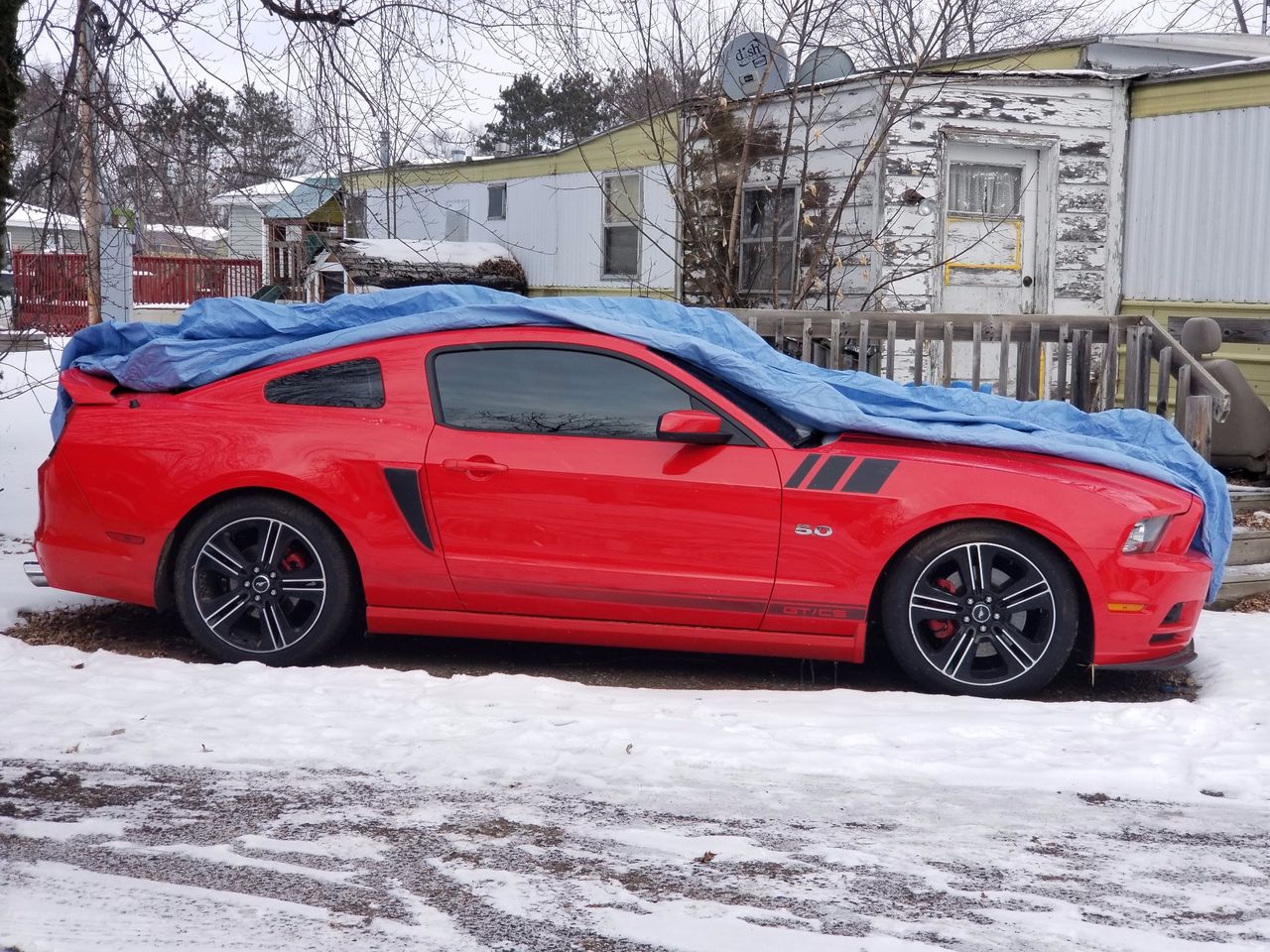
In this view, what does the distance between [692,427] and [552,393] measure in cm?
64

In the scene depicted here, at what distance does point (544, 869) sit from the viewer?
3.65 meters

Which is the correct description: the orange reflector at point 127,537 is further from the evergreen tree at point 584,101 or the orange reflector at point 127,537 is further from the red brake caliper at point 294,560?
the evergreen tree at point 584,101

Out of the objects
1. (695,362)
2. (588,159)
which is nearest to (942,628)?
(695,362)

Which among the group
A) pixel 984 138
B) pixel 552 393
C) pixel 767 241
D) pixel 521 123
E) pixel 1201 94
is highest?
pixel 521 123

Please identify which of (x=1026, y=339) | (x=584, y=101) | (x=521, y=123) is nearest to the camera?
(x=1026, y=339)

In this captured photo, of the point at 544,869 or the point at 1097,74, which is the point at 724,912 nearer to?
the point at 544,869

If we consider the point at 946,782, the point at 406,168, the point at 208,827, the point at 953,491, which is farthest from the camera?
the point at 406,168

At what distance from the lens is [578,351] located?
5.66 m

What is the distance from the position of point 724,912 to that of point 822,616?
A: 219 centimetres

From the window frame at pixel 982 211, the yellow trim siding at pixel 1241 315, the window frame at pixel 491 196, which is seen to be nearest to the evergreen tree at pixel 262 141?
the window frame at pixel 982 211

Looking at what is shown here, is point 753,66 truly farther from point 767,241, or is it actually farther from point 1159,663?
point 1159,663

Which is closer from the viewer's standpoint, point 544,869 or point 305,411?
point 544,869

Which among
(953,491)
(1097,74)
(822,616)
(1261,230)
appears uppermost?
(1097,74)

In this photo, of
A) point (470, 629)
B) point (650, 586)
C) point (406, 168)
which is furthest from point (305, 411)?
point (406, 168)
